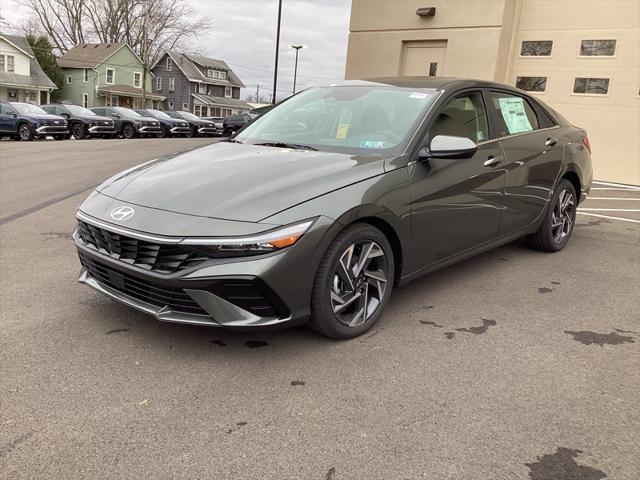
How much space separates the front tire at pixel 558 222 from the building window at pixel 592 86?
6.96 metres

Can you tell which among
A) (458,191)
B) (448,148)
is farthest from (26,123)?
(448,148)

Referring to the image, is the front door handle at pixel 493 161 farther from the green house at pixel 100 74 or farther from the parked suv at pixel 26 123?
the green house at pixel 100 74

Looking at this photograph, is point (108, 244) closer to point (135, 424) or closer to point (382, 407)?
point (135, 424)

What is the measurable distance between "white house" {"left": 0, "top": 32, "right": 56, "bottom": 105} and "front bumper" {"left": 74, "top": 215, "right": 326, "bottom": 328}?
47468 mm

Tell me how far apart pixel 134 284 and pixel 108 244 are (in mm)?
288

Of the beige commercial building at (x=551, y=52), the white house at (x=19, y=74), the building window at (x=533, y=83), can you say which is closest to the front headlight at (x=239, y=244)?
the beige commercial building at (x=551, y=52)

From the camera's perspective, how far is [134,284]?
2.95 m

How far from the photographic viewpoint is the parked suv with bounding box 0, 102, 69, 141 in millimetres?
20688

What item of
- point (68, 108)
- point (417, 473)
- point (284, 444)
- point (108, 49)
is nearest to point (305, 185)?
point (284, 444)

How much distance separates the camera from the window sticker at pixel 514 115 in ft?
15.0

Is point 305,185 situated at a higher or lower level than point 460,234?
higher

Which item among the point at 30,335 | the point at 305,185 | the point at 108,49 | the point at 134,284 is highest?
the point at 108,49

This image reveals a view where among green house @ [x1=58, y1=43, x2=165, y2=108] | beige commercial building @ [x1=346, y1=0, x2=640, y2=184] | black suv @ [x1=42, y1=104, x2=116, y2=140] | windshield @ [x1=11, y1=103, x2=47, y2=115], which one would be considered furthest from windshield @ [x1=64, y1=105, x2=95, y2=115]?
green house @ [x1=58, y1=43, x2=165, y2=108]

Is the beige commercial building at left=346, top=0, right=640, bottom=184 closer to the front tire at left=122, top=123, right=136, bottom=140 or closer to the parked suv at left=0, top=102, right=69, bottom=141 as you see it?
the parked suv at left=0, top=102, right=69, bottom=141
